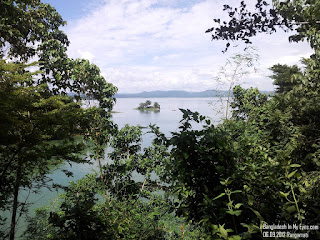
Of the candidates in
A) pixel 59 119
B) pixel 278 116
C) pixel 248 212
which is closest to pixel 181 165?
pixel 248 212

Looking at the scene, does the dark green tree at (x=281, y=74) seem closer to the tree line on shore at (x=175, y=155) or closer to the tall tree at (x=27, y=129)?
the tree line on shore at (x=175, y=155)

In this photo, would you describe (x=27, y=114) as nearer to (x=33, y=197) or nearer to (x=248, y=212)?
(x=248, y=212)

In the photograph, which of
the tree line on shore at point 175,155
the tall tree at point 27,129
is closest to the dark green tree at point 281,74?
the tree line on shore at point 175,155

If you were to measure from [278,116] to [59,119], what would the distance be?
12.3 ft

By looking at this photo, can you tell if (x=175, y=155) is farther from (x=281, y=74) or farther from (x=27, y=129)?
(x=281, y=74)

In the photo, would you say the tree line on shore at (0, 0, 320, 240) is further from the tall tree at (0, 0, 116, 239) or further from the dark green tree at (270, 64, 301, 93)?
the dark green tree at (270, 64, 301, 93)

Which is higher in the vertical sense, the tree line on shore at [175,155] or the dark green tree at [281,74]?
the dark green tree at [281,74]

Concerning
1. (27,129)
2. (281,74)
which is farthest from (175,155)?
(281,74)

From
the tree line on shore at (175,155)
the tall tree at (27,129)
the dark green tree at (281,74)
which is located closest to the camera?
the tree line on shore at (175,155)

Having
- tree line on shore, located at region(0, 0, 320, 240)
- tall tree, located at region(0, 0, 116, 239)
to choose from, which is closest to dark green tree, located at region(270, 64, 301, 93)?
tree line on shore, located at region(0, 0, 320, 240)

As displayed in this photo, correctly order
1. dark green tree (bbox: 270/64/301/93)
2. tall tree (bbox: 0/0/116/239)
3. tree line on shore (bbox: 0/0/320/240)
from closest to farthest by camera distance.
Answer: tree line on shore (bbox: 0/0/320/240) → tall tree (bbox: 0/0/116/239) → dark green tree (bbox: 270/64/301/93)

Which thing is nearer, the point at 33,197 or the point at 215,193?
the point at 215,193

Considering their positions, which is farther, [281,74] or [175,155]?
[281,74]

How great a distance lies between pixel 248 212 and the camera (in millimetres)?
1129
